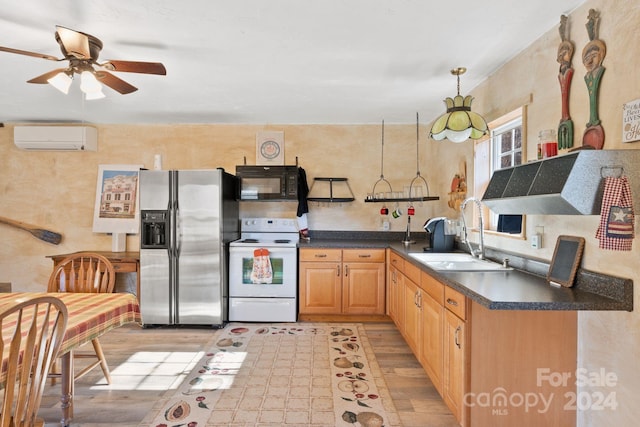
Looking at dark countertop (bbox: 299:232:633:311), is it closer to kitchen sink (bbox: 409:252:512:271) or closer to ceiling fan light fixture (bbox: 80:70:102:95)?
kitchen sink (bbox: 409:252:512:271)

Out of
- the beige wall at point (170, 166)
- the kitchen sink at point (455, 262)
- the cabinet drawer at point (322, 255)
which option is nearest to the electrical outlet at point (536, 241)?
the kitchen sink at point (455, 262)

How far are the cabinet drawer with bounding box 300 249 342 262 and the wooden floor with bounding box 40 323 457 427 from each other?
0.79 meters

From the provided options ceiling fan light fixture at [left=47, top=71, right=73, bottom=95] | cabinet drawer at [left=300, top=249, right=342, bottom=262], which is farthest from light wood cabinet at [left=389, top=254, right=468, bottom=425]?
ceiling fan light fixture at [left=47, top=71, right=73, bottom=95]

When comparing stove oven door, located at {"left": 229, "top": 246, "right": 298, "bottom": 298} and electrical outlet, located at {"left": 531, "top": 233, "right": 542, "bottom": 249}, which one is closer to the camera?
electrical outlet, located at {"left": 531, "top": 233, "right": 542, "bottom": 249}

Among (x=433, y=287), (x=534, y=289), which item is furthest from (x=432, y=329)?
(x=534, y=289)

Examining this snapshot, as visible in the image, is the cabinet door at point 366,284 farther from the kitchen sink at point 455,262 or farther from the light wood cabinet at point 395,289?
the kitchen sink at point 455,262

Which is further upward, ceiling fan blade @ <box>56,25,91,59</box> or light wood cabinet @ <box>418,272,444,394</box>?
ceiling fan blade @ <box>56,25,91,59</box>

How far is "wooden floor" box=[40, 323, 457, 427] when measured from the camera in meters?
2.08

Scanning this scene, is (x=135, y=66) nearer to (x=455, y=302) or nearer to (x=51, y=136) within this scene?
(x=455, y=302)

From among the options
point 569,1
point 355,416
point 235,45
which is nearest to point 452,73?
point 569,1

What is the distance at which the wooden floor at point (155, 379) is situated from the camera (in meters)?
2.08

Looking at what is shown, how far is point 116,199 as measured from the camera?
13.8ft

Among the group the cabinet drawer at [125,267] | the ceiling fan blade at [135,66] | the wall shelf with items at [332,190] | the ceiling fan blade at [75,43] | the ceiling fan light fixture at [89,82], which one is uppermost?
the ceiling fan blade at [75,43]

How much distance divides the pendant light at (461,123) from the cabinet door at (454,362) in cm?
119
